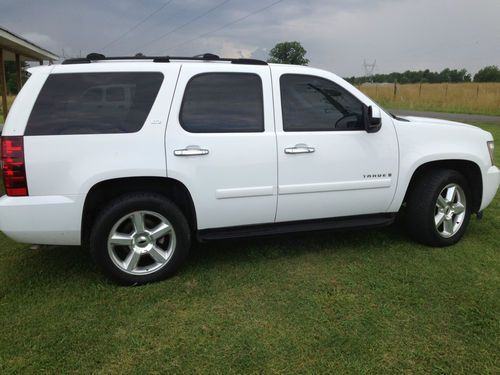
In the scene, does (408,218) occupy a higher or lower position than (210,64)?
lower

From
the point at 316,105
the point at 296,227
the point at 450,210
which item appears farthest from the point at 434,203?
the point at 316,105

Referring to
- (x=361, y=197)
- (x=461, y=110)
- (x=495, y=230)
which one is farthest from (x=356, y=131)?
(x=461, y=110)

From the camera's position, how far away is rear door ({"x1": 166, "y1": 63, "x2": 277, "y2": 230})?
3357 millimetres

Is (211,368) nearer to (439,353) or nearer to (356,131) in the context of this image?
(439,353)

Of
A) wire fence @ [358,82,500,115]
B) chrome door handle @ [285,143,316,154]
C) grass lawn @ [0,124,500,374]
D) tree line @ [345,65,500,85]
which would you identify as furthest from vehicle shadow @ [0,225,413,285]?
tree line @ [345,65,500,85]

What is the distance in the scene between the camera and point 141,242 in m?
3.46

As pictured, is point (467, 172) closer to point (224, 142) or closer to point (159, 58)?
point (224, 142)

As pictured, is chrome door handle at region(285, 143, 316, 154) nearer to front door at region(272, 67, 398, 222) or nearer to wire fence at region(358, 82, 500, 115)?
front door at region(272, 67, 398, 222)

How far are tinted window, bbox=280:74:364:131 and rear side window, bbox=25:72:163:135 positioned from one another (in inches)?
43.8

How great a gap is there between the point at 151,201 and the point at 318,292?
152cm

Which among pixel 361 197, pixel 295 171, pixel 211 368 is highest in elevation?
pixel 295 171

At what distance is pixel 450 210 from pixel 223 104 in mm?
2582

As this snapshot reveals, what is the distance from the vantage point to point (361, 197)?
3.91m

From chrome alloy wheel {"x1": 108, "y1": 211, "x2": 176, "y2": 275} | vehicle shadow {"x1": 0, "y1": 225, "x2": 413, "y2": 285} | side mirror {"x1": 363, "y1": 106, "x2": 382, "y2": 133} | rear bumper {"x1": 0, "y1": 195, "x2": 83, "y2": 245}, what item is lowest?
vehicle shadow {"x1": 0, "y1": 225, "x2": 413, "y2": 285}
